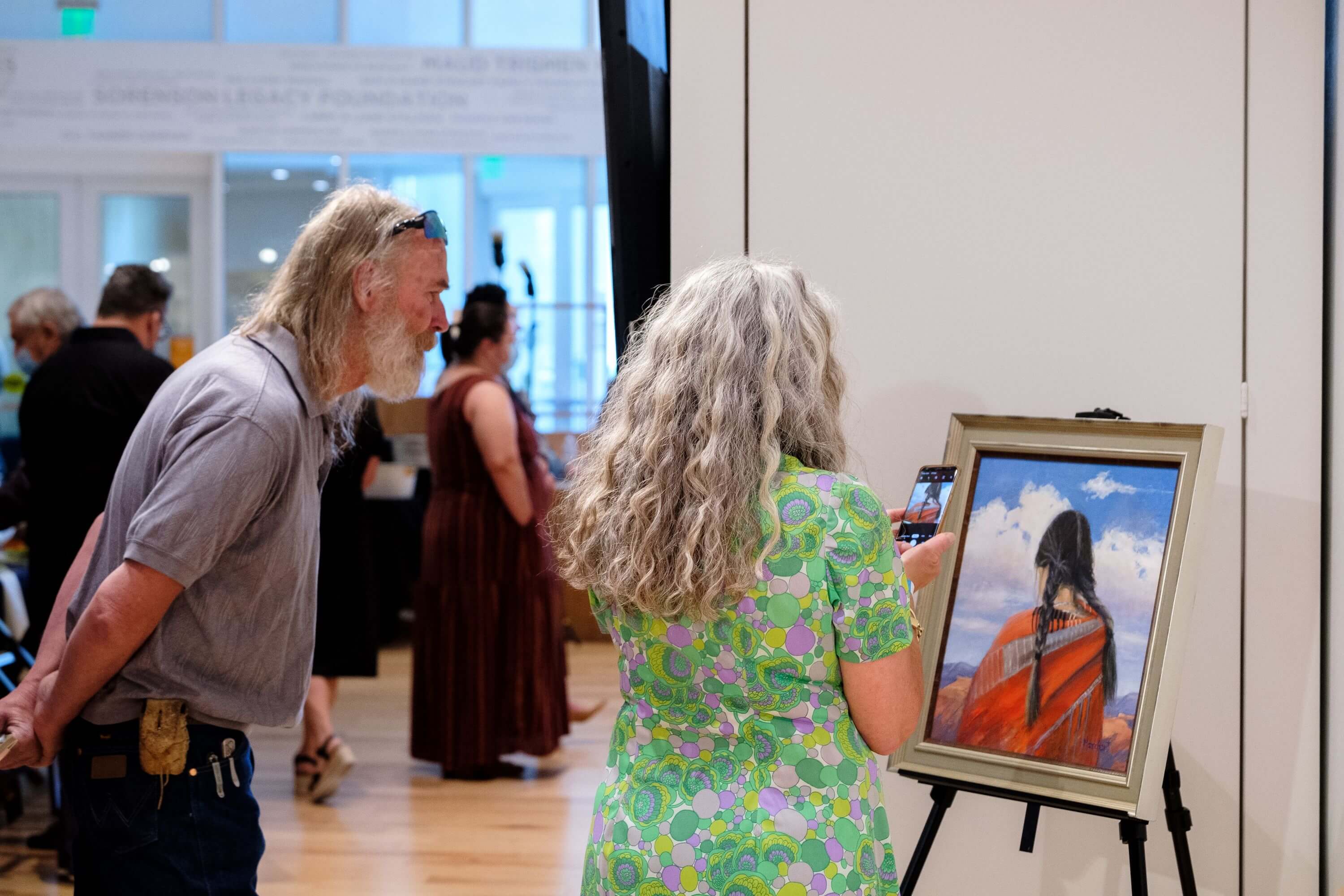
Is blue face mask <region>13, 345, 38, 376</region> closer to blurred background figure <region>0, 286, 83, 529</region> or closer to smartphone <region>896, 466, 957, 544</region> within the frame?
blurred background figure <region>0, 286, 83, 529</region>

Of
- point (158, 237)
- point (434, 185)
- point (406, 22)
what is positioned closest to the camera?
point (406, 22)

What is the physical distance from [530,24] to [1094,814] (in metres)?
7.35

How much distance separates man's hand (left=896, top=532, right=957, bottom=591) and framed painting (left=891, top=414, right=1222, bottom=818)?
0.33m

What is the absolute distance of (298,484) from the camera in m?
1.66

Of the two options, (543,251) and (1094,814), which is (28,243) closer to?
(543,251)

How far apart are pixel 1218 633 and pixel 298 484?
1.69m

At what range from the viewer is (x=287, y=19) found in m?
7.98

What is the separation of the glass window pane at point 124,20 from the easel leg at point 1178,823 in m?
7.88

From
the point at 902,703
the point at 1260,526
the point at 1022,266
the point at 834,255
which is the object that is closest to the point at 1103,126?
the point at 1022,266

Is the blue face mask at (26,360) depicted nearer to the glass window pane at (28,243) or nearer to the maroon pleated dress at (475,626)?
the maroon pleated dress at (475,626)

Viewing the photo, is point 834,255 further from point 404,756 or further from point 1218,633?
point 404,756

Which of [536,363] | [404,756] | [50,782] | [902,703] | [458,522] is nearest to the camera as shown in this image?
[902,703]

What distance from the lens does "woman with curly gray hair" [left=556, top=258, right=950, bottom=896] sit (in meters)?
1.35

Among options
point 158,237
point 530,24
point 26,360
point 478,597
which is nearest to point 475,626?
point 478,597
